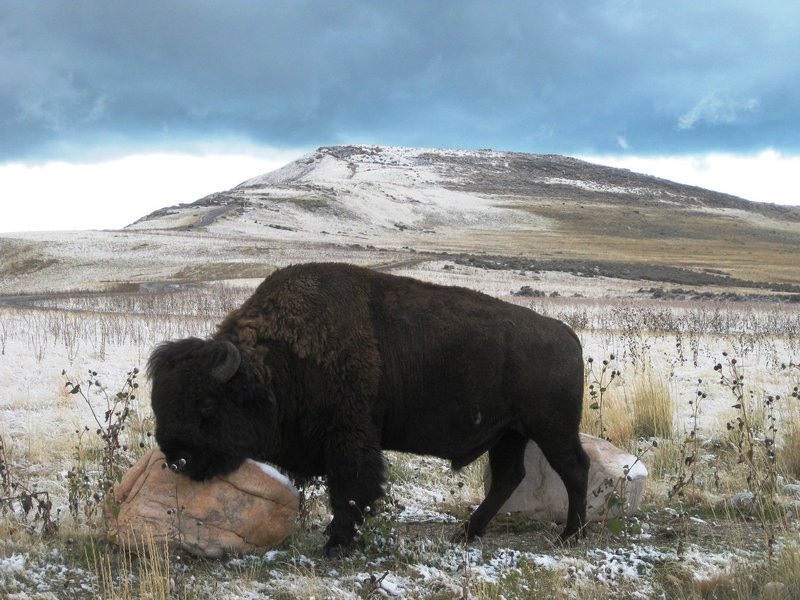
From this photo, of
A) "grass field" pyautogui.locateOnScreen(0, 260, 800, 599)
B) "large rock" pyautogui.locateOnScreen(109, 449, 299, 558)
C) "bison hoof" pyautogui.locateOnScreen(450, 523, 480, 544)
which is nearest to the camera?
"grass field" pyautogui.locateOnScreen(0, 260, 800, 599)

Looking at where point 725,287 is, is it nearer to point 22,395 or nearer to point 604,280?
point 604,280

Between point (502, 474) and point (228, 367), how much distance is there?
108 inches

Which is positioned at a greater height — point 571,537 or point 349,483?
point 349,483

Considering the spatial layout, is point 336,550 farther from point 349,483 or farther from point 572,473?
point 572,473

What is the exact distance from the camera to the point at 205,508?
5797mm

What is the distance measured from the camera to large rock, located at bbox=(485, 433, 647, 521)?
23.8ft

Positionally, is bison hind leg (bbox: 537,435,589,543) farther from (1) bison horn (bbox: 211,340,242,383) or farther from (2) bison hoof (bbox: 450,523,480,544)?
(1) bison horn (bbox: 211,340,242,383)

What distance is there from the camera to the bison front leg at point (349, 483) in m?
6.03

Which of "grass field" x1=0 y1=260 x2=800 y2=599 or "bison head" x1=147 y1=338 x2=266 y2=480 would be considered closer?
"grass field" x1=0 y1=260 x2=800 y2=599

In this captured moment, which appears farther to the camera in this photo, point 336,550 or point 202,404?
point 336,550

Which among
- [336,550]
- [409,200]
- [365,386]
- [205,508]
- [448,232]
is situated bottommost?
[336,550]

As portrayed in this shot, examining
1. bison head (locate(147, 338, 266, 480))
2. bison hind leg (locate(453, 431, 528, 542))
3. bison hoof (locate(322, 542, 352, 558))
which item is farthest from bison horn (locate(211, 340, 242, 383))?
bison hind leg (locate(453, 431, 528, 542))

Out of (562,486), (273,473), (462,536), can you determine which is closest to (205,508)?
(273,473)

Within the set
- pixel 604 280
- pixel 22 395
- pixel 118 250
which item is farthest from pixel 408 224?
pixel 22 395
